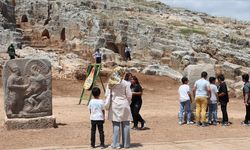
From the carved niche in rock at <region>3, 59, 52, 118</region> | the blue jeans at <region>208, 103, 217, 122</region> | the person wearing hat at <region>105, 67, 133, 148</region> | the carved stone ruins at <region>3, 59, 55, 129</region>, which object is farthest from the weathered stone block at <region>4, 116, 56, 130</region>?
the blue jeans at <region>208, 103, 217, 122</region>

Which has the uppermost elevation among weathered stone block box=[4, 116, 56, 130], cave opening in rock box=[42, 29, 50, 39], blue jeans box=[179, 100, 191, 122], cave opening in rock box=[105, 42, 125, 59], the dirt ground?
cave opening in rock box=[42, 29, 50, 39]

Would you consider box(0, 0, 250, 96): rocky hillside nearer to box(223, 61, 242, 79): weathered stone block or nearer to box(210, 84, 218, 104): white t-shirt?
box(223, 61, 242, 79): weathered stone block

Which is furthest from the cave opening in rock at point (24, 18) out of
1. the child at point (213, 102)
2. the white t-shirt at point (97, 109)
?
the white t-shirt at point (97, 109)

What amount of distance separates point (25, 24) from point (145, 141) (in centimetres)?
3779

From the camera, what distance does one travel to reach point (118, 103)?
11.3 meters

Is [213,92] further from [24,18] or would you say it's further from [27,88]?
[24,18]

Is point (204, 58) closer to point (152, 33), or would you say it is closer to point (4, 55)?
point (152, 33)

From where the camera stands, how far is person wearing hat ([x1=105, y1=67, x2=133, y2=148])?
37.0 ft

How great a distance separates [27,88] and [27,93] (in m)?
0.17

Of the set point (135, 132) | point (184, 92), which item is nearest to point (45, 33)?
point (184, 92)

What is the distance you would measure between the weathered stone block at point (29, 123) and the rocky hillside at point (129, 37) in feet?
54.0

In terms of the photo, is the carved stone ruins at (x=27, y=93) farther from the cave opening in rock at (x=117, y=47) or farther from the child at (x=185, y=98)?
the cave opening in rock at (x=117, y=47)

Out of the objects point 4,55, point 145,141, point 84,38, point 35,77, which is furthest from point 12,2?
point 145,141

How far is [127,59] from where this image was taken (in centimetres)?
3800
